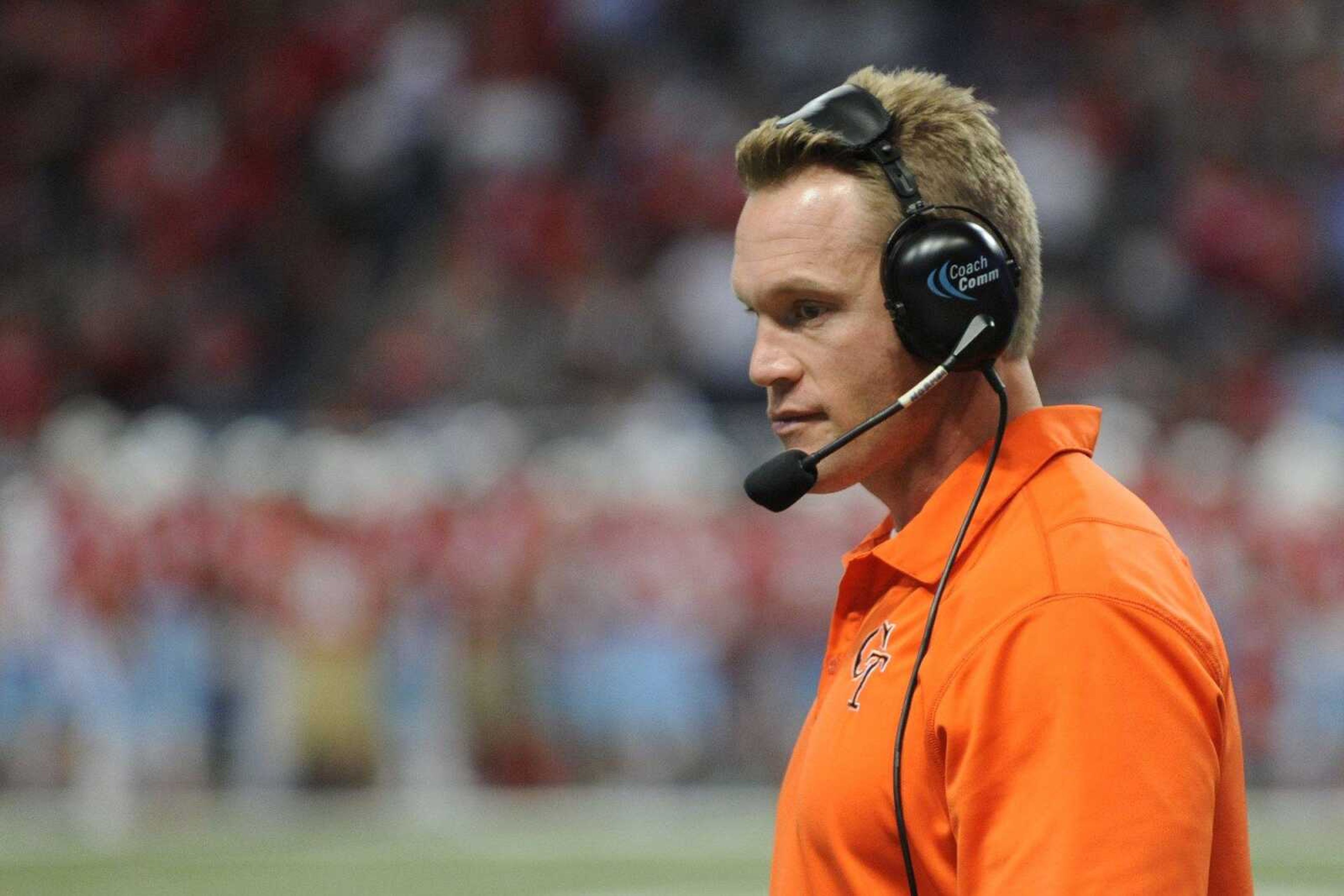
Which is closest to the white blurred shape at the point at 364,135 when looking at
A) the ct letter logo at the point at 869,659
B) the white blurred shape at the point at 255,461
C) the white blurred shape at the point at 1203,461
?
the white blurred shape at the point at 255,461

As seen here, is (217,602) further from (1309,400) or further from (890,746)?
(890,746)

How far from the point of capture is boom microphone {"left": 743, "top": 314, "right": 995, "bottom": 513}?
6.07 feet

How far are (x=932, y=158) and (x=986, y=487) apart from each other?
33cm

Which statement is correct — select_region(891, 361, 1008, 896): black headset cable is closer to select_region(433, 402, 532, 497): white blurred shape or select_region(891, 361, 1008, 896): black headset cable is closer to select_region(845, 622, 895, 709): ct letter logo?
select_region(845, 622, 895, 709): ct letter logo

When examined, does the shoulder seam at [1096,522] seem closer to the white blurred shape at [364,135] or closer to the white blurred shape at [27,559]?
the white blurred shape at [27,559]

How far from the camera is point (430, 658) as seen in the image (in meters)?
11.5

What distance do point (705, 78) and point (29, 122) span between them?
5.62 meters

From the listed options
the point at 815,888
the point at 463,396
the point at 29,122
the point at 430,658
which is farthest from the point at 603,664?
the point at 815,888

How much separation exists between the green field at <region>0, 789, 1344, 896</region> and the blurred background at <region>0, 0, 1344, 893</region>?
0.26 ft

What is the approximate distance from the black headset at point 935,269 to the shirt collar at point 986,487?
1 cm

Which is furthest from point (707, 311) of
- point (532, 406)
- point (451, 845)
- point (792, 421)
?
point (792, 421)

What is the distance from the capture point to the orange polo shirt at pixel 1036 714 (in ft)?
4.91

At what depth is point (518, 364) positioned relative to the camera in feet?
41.5

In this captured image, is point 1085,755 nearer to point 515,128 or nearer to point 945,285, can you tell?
point 945,285
